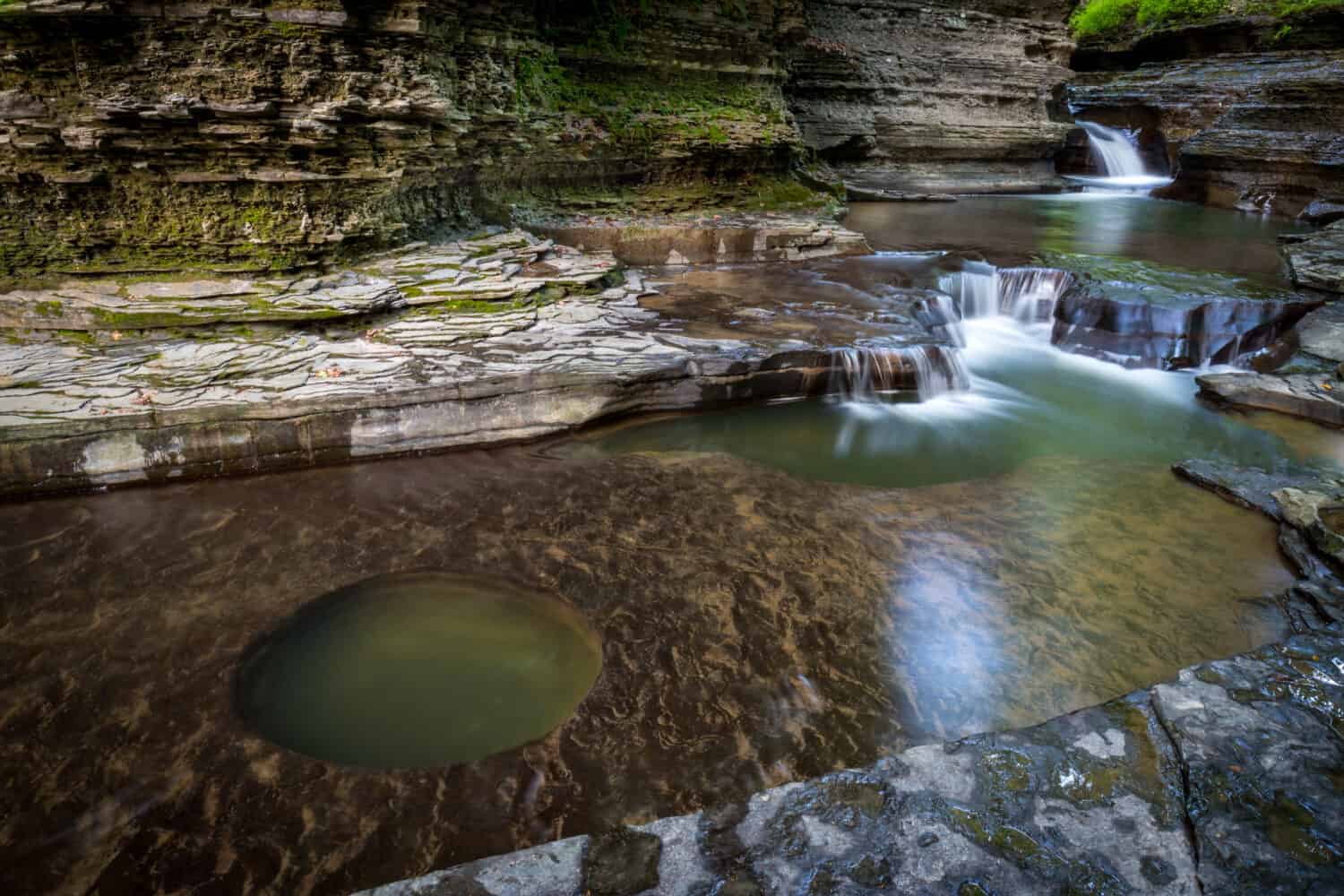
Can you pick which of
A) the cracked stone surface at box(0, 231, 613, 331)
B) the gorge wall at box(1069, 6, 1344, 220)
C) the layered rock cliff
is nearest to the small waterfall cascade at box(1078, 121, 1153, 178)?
the gorge wall at box(1069, 6, 1344, 220)

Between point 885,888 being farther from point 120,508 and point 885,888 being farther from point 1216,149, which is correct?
point 1216,149

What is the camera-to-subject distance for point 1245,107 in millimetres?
15953

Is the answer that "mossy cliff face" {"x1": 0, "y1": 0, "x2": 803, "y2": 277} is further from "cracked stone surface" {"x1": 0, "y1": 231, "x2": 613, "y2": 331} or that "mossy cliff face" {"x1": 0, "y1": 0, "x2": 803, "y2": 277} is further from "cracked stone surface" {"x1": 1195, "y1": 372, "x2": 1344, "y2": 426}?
"cracked stone surface" {"x1": 1195, "y1": 372, "x2": 1344, "y2": 426}

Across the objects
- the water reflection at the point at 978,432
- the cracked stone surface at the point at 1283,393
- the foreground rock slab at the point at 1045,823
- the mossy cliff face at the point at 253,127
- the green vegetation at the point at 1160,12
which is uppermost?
the green vegetation at the point at 1160,12

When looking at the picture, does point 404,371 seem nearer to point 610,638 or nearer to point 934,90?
point 610,638

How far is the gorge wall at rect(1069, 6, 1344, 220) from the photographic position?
574 inches

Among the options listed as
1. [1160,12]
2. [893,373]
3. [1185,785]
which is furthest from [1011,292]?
[1160,12]

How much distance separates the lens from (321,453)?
213 inches

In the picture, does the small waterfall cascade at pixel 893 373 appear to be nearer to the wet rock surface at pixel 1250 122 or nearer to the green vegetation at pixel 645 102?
the green vegetation at pixel 645 102

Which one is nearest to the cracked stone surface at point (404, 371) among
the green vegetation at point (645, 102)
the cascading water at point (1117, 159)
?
the green vegetation at point (645, 102)

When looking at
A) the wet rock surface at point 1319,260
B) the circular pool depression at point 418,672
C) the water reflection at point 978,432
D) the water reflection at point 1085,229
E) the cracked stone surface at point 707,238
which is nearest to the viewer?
the circular pool depression at point 418,672

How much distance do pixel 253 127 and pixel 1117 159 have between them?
68.2 ft

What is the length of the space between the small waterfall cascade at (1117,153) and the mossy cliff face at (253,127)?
16796mm

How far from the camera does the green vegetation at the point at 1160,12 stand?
17141 mm
